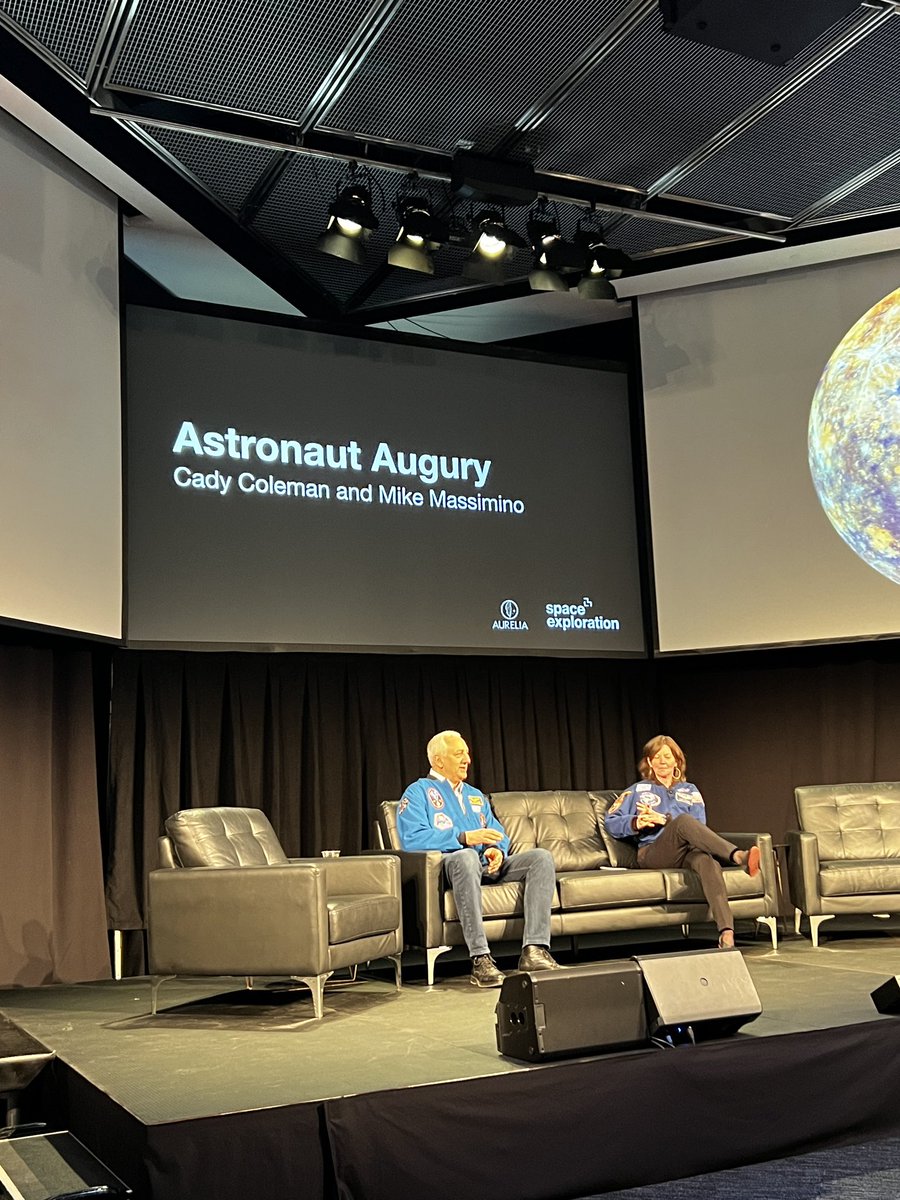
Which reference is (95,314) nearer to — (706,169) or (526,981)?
(706,169)

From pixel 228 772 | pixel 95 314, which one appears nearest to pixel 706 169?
pixel 95 314

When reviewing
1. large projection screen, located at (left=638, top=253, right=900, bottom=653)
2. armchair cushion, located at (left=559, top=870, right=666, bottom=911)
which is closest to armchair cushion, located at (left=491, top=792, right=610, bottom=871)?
armchair cushion, located at (left=559, top=870, right=666, bottom=911)

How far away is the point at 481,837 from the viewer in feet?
17.1

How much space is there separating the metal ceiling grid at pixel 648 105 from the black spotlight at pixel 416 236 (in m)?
A: 0.63

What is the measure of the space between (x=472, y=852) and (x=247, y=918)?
1069 millimetres

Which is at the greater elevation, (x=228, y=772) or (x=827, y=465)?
(x=827, y=465)

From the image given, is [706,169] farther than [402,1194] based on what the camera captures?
Yes

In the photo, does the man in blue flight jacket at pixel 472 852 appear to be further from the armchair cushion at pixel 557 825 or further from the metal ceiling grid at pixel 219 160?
the metal ceiling grid at pixel 219 160

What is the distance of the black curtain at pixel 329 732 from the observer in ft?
20.7

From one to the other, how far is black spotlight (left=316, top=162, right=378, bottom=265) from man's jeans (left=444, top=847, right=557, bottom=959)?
117 inches

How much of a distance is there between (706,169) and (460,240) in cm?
132

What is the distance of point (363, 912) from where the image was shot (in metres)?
Answer: 4.60

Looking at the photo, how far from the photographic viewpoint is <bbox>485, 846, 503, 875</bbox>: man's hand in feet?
16.9

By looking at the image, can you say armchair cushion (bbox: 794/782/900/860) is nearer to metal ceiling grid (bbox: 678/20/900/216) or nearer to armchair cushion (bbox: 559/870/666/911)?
armchair cushion (bbox: 559/870/666/911)
